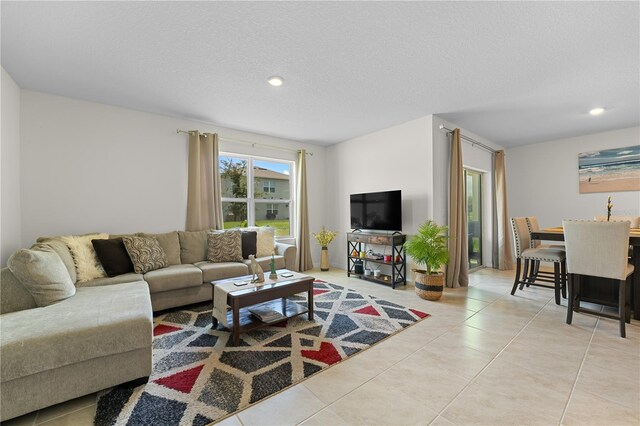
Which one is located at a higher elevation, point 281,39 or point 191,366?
point 281,39

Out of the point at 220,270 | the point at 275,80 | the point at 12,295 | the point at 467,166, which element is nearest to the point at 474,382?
the point at 220,270

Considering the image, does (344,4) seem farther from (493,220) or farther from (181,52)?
(493,220)

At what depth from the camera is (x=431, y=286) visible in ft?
11.2

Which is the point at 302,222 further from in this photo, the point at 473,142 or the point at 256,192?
the point at 473,142

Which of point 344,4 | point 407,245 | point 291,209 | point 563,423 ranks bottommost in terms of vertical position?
point 563,423

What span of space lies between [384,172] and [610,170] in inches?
155

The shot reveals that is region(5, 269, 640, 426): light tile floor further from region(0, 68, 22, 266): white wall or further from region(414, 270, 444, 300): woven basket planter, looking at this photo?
region(0, 68, 22, 266): white wall

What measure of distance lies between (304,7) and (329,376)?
250 centimetres

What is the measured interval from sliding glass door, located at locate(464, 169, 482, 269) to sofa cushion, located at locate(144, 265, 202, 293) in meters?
4.67

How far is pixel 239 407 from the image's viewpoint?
1569 millimetres

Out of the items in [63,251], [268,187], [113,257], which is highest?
[268,187]

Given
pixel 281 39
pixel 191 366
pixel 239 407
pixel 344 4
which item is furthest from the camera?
pixel 281 39

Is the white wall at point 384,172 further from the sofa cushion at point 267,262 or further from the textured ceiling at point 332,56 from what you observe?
the sofa cushion at point 267,262

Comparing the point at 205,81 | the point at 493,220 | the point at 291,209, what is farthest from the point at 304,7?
the point at 493,220
